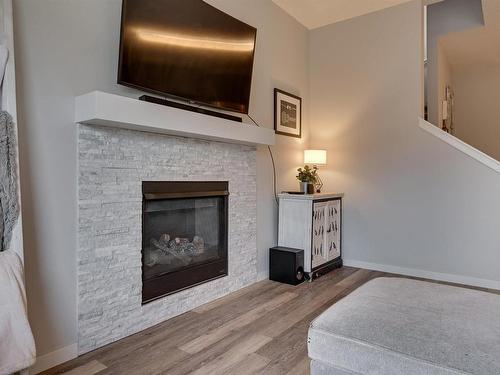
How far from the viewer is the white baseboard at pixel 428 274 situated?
3.20 meters

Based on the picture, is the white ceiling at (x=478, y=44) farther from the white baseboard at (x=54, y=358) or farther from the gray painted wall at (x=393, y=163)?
the white baseboard at (x=54, y=358)

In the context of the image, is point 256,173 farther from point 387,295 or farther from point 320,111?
point 387,295

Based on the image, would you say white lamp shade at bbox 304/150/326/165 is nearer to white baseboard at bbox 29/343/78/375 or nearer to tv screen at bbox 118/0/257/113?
tv screen at bbox 118/0/257/113

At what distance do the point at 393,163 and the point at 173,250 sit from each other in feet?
8.08

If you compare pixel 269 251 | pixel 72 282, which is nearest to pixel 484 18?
pixel 269 251

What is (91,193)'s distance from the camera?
199cm

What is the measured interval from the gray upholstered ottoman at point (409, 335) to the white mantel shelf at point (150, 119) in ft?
4.74

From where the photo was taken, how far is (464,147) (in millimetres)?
3283

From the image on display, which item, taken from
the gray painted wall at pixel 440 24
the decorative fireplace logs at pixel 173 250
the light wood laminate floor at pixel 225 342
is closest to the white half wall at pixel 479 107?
the gray painted wall at pixel 440 24

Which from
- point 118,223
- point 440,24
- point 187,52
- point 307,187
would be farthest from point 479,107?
point 118,223

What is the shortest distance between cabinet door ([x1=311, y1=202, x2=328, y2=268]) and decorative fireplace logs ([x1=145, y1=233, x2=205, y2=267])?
1163 millimetres

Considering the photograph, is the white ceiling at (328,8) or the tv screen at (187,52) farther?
the white ceiling at (328,8)

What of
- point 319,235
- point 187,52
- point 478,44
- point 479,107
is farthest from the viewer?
point 479,107

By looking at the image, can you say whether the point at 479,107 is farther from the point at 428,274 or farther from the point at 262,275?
the point at 262,275
